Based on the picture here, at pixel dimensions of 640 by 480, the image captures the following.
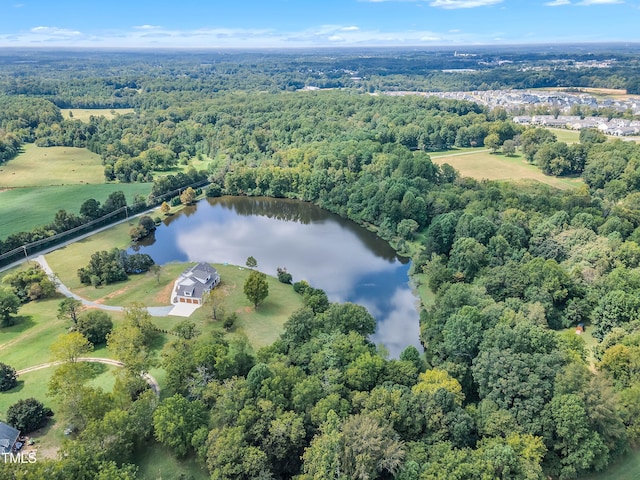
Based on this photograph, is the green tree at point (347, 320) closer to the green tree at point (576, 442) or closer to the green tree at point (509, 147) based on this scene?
the green tree at point (576, 442)

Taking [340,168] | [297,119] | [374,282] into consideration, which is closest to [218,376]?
[374,282]

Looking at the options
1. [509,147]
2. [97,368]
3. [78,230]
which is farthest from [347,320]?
[509,147]

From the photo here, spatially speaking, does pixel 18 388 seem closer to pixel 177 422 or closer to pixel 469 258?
pixel 177 422

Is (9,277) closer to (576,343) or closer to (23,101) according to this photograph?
(576,343)

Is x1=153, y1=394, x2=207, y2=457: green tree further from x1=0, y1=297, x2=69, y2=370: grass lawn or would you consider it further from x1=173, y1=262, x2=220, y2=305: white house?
x1=173, y1=262, x2=220, y2=305: white house

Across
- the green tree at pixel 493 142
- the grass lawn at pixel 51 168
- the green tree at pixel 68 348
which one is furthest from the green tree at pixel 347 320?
the green tree at pixel 493 142
